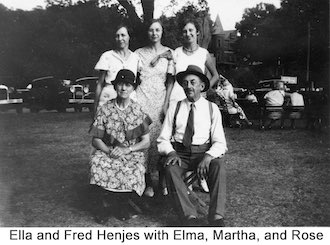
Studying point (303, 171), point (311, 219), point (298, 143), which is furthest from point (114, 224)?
point (298, 143)

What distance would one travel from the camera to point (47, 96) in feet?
51.4

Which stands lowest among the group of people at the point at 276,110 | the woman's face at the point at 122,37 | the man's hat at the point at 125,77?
the group of people at the point at 276,110

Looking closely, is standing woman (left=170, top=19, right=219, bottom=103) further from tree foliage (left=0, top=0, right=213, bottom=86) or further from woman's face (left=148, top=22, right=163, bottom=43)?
tree foliage (left=0, top=0, right=213, bottom=86)

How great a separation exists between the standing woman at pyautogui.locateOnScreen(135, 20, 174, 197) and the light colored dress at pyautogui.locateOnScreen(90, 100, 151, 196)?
0.47 meters

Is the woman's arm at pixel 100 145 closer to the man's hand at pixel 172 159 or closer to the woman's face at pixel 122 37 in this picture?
the man's hand at pixel 172 159

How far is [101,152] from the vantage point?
3619mm

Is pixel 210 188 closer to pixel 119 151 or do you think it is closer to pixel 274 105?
pixel 119 151

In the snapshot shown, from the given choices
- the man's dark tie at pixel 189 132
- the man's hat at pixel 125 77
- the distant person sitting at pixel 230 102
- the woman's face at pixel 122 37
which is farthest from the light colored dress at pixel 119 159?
the distant person sitting at pixel 230 102

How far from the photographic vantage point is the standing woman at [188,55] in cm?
419

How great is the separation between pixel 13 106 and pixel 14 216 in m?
12.1

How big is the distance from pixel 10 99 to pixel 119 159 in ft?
44.4

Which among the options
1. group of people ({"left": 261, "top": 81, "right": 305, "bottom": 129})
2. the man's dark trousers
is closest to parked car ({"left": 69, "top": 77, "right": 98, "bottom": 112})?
group of people ({"left": 261, "top": 81, "right": 305, "bottom": 129})

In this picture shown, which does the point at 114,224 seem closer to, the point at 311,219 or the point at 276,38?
the point at 311,219

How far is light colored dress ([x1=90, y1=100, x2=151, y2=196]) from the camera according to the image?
137 inches
